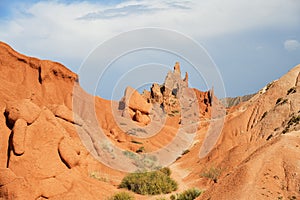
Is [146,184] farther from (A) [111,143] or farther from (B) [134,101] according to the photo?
(B) [134,101]

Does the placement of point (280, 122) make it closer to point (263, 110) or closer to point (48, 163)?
point (263, 110)

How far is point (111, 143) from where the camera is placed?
33344mm

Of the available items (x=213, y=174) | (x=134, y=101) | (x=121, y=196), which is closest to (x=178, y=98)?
(x=134, y=101)

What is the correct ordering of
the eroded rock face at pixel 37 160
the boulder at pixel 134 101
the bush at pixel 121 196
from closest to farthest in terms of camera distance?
the eroded rock face at pixel 37 160 → the bush at pixel 121 196 → the boulder at pixel 134 101

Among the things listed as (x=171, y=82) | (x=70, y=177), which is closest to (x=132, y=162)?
(x=70, y=177)

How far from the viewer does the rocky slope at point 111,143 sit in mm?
13508

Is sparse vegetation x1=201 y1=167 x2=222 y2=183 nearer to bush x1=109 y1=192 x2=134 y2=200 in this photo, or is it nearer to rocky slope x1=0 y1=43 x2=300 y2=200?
rocky slope x1=0 y1=43 x2=300 y2=200

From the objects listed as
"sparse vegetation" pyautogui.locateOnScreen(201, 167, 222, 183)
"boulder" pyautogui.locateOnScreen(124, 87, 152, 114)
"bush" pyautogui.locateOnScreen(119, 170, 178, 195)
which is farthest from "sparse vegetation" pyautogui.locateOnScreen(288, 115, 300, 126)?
"boulder" pyautogui.locateOnScreen(124, 87, 152, 114)

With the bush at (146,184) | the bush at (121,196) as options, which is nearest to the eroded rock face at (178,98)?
the bush at (146,184)

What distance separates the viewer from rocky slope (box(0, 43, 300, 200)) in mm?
13508

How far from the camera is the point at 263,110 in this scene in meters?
32.1

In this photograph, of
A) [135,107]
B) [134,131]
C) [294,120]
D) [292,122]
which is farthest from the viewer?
[135,107]

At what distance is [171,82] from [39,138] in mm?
82569

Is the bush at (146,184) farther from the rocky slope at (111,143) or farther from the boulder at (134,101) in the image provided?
the boulder at (134,101)
